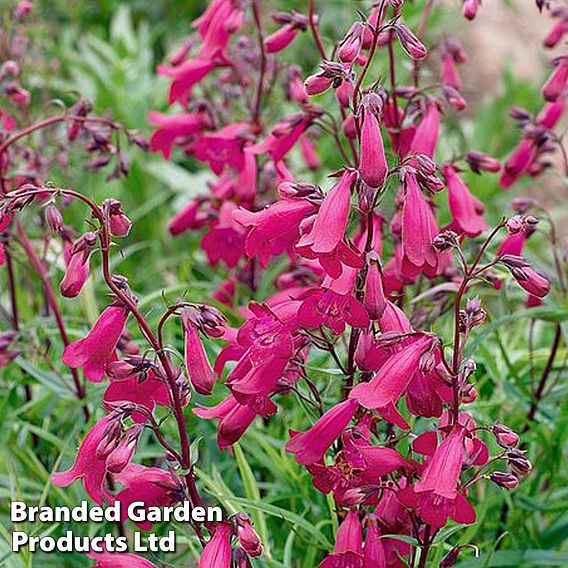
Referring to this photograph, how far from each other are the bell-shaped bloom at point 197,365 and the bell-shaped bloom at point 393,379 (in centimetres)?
21

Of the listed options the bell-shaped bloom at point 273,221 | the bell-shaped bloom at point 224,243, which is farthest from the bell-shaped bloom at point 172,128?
the bell-shaped bloom at point 273,221

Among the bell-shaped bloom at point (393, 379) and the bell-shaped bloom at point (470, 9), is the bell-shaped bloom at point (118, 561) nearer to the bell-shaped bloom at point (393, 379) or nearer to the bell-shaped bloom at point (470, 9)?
the bell-shaped bloom at point (393, 379)

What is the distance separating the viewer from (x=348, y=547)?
1553 mm

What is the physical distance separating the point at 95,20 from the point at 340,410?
17.2 feet

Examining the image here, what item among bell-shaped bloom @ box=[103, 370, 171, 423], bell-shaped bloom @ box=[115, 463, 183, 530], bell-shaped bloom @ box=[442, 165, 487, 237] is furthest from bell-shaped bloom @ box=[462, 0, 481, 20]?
bell-shaped bloom @ box=[115, 463, 183, 530]

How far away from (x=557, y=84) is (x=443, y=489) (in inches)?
49.8

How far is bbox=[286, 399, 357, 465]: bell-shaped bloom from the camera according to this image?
153cm

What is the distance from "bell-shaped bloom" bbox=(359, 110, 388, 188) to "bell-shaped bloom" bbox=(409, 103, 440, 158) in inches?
26.9

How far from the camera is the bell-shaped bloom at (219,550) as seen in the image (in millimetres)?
1413

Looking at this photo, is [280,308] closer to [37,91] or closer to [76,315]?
[76,315]

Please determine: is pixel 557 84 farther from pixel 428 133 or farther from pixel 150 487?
pixel 150 487

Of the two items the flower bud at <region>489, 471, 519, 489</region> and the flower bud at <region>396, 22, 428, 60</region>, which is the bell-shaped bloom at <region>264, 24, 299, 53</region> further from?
the flower bud at <region>489, 471, 519, 489</region>

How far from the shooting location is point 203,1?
6199mm

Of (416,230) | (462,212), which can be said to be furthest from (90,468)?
(462,212)
